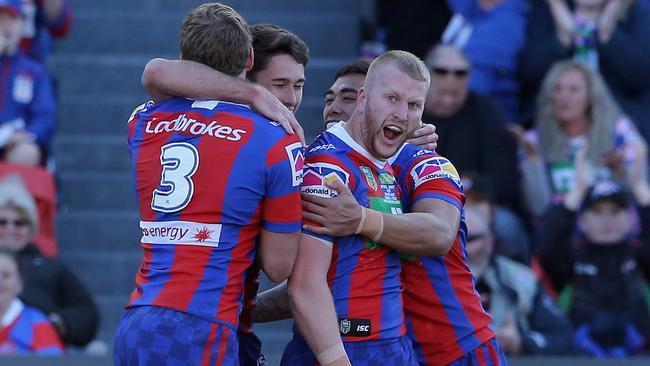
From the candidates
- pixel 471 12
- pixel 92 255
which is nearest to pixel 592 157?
pixel 471 12

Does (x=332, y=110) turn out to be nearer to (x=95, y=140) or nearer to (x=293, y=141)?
(x=293, y=141)

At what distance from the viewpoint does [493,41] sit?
33.6 feet

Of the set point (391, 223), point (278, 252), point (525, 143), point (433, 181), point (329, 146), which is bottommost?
point (525, 143)

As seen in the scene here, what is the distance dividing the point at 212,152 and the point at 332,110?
92cm

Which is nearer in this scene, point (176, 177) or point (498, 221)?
Answer: point (176, 177)

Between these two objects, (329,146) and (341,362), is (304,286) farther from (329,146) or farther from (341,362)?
(329,146)

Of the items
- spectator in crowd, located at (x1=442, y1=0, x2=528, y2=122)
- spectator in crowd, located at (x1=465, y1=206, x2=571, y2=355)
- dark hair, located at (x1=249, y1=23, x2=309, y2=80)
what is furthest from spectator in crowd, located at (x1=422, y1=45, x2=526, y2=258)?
dark hair, located at (x1=249, y1=23, x2=309, y2=80)

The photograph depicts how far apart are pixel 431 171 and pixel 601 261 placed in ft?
12.5

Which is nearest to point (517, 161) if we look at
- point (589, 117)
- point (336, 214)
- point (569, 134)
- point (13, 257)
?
point (569, 134)

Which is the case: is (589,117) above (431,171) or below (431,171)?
below

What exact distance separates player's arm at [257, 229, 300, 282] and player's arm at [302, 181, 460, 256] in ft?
0.35

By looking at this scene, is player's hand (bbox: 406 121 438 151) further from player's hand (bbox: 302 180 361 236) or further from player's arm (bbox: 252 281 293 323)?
player's arm (bbox: 252 281 293 323)

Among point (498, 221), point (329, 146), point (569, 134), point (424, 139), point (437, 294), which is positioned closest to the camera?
point (329, 146)

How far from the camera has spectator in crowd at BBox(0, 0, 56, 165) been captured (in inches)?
378
